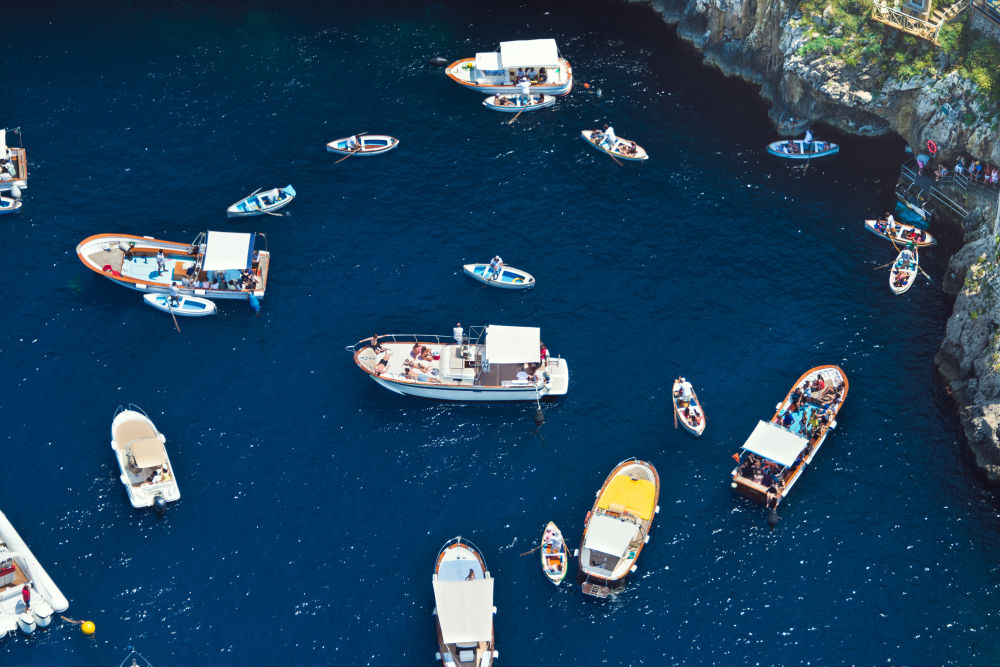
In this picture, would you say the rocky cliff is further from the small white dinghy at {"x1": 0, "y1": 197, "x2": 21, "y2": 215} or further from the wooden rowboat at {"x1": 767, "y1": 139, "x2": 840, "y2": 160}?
the small white dinghy at {"x1": 0, "y1": 197, "x2": 21, "y2": 215}

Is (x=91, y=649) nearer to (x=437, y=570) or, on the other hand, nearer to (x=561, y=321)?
(x=437, y=570)

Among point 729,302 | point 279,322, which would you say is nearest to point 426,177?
point 279,322

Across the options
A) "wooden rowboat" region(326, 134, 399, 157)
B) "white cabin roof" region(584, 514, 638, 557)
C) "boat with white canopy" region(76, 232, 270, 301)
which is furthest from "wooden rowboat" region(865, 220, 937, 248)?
"boat with white canopy" region(76, 232, 270, 301)

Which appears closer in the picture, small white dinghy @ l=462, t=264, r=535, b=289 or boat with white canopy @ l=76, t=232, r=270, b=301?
boat with white canopy @ l=76, t=232, r=270, b=301

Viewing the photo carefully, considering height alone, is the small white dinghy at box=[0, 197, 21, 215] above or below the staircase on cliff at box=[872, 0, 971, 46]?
below

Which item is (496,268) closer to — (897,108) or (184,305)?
(184,305)

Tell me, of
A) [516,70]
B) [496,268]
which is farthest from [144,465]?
[516,70]
